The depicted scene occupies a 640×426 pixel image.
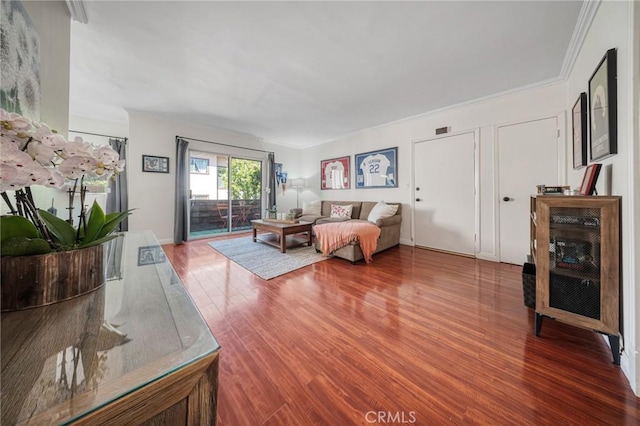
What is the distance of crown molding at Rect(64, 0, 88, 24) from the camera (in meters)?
1.70

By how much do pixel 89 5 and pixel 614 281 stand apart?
409 centimetres

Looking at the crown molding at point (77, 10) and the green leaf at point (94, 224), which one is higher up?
the crown molding at point (77, 10)

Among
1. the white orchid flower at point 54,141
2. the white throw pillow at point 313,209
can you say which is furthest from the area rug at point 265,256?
the white orchid flower at point 54,141

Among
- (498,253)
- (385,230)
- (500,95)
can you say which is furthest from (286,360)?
(500,95)

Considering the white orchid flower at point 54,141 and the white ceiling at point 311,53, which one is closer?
the white orchid flower at point 54,141

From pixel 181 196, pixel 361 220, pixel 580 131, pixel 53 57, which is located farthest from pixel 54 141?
pixel 181 196

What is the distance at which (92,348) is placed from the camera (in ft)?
1.53

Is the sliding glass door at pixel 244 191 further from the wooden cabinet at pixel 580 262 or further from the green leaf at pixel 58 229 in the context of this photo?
the wooden cabinet at pixel 580 262

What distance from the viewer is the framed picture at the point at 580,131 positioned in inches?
74.9

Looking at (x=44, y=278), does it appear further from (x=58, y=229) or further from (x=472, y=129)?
(x=472, y=129)

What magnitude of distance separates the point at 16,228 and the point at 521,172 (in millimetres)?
4241

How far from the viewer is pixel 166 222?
4.30 meters

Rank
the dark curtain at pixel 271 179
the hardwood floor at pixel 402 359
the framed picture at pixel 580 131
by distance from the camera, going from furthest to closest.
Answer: the dark curtain at pixel 271 179, the framed picture at pixel 580 131, the hardwood floor at pixel 402 359

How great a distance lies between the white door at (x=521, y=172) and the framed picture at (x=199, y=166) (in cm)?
534
